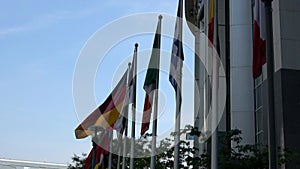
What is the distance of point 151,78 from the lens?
22266mm

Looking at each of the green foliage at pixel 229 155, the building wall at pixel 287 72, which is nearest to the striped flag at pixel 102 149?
the green foliage at pixel 229 155

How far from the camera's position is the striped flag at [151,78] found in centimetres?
2198

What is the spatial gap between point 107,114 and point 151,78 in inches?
195

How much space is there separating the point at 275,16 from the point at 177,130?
34.2 feet

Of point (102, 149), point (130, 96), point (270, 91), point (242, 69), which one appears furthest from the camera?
point (242, 69)

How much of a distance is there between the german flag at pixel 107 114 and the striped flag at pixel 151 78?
10.2 ft

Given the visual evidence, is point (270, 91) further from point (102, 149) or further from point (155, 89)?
point (102, 149)

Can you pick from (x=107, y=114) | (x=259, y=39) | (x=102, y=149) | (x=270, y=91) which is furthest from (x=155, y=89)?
(x=270, y=91)

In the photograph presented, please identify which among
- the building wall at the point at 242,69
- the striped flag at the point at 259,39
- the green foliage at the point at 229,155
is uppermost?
the building wall at the point at 242,69

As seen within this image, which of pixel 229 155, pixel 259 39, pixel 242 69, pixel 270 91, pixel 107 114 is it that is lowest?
pixel 229 155

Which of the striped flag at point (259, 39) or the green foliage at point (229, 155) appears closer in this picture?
the striped flag at point (259, 39)

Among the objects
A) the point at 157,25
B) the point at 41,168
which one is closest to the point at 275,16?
the point at 157,25

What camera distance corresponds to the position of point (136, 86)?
83.8 feet

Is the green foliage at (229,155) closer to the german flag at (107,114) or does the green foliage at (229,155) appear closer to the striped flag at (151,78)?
the striped flag at (151,78)
